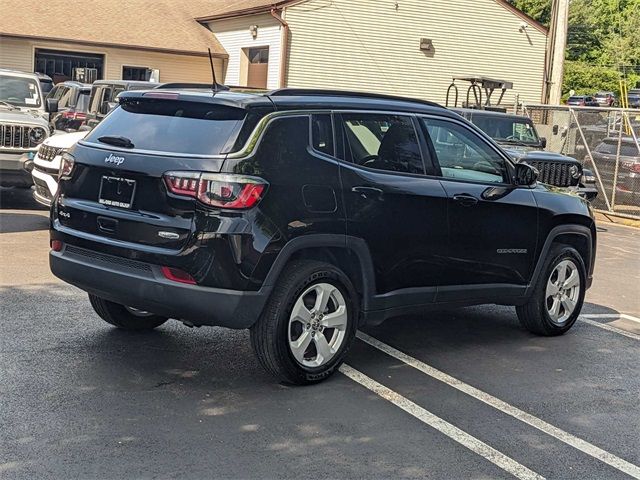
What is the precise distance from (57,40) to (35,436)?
91.1ft

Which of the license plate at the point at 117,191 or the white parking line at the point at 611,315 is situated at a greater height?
the license plate at the point at 117,191

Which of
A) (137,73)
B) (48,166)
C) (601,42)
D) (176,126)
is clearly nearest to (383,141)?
(176,126)

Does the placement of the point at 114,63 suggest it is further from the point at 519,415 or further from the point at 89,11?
the point at 519,415

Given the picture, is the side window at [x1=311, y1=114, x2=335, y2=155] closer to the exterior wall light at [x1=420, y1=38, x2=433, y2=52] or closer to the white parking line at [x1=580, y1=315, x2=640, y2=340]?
the white parking line at [x1=580, y1=315, x2=640, y2=340]

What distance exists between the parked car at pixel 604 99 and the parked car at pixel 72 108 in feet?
127

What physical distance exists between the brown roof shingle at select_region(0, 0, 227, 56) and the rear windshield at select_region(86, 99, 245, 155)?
1022 inches

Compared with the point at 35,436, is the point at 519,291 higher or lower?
higher

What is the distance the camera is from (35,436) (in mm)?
4527

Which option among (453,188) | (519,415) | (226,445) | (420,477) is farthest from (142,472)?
(453,188)

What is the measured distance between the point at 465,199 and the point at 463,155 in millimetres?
478

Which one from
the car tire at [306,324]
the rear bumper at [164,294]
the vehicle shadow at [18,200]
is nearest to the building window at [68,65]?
the vehicle shadow at [18,200]

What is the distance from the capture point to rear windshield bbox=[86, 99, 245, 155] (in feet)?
17.3

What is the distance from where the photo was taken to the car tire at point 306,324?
5.36 meters

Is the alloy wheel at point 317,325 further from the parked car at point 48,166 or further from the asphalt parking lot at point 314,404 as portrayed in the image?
the parked car at point 48,166
